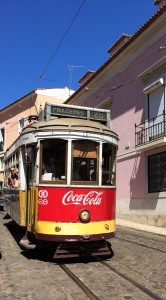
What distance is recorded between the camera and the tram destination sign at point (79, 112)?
372 inches

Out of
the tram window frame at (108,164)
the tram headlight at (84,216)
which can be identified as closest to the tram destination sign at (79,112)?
the tram window frame at (108,164)

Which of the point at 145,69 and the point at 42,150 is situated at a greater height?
the point at 145,69

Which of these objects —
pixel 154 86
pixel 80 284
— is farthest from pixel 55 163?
pixel 154 86

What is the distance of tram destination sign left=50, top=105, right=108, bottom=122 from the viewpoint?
944 centimetres

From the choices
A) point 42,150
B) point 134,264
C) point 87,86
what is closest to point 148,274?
point 134,264

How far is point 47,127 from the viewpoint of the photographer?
335 inches

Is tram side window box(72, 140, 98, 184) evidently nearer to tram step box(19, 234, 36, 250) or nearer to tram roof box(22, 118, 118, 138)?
tram roof box(22, 118, 118, 138)

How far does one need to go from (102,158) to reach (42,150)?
126 cm

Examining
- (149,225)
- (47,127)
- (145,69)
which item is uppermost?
A: (145,69)

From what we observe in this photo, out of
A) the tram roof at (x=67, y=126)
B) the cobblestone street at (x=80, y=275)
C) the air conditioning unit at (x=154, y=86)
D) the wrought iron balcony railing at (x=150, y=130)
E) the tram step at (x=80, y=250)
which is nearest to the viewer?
the cobblestone street at (x=80, y=275)

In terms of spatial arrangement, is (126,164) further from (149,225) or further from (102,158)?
(102,158)

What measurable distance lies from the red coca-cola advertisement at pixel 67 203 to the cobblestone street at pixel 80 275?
94 cm

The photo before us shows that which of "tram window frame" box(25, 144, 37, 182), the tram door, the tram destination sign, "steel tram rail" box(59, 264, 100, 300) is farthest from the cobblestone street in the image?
the tram destination sign

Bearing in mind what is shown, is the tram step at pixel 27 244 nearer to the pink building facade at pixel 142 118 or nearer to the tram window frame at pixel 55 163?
the tram window frame at pixel 55 163
